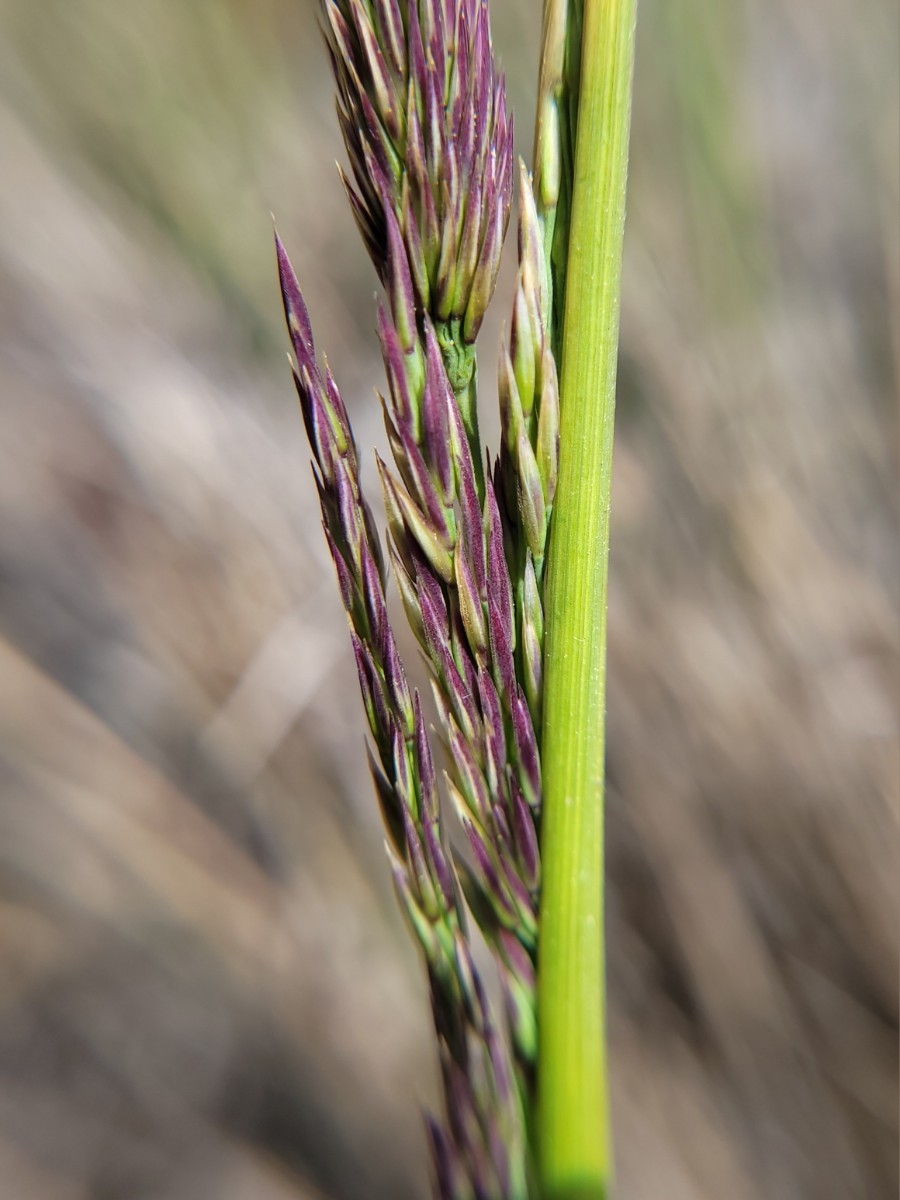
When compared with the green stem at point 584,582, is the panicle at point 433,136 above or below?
above

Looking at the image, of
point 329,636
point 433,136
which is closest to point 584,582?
point 433,136

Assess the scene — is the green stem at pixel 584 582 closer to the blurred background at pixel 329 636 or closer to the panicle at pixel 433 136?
the panicle at pixel 433 136

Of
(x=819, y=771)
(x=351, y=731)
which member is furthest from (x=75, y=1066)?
(x=819, y=771)

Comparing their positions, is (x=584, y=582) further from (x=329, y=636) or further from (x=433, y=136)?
(x=329, y=636)

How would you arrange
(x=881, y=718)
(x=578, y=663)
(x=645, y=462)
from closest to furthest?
(x=578, y=663), (x=881, y=718), (x=645, y=462)

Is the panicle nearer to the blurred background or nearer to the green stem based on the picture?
the green stem

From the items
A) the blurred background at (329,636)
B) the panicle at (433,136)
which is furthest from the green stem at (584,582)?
the blurred background at (329,636)

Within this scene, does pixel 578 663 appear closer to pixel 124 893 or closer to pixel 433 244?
pixel 433 244
